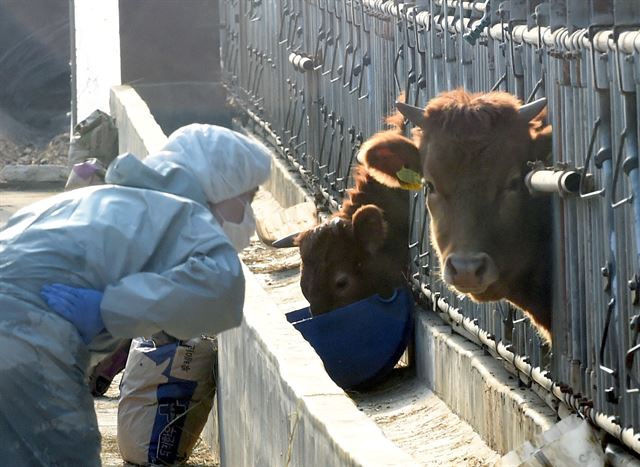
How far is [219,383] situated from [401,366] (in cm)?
209

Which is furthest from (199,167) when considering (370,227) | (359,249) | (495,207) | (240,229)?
(359,249)

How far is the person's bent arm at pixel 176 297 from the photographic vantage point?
18.0ft

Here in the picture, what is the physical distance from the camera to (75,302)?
5.55 m

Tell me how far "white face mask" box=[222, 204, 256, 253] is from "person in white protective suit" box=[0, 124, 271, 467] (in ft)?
1.47

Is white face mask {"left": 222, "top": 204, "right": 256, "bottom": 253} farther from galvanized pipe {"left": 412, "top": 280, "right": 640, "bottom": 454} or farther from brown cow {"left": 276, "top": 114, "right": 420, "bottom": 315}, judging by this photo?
brown cow {"left": 276, "top": 114, "right": 420, "bottom": 315}

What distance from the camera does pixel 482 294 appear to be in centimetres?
721

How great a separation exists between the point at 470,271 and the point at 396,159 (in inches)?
54.8

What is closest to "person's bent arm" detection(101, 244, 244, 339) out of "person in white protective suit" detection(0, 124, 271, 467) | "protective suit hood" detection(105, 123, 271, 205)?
"person in white protective suit" detection(0, 124, 271, 467)

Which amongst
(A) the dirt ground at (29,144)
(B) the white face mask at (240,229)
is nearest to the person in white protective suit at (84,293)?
(B) the white face mask at (240,229)

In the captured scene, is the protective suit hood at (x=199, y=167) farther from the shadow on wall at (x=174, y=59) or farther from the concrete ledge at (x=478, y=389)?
the shadow on wall at (x=174, y=59)

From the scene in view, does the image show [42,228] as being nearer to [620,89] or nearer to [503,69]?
[620,89]

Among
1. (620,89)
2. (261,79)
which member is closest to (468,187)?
(620,89)

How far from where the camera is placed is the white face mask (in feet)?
20.6

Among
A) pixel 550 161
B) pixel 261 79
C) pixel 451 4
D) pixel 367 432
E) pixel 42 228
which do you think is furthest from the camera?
pixel 261 79
